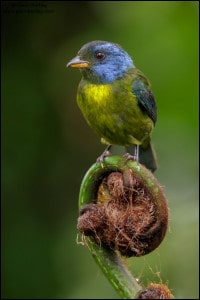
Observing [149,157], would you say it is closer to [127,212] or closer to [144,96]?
[144,96]

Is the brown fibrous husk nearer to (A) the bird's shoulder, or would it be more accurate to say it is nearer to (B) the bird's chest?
(B) the bird's chest

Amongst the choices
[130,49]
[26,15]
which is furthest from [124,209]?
[26,15]

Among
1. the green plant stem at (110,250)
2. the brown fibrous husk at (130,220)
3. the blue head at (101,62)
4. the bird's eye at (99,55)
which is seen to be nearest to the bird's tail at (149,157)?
the blue head at (101,62)

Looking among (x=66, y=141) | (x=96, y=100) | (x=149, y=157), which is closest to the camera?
(x=96, y=100)

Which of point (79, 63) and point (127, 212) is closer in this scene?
point (127, 212)

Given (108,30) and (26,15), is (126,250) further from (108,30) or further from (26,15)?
(26,15)

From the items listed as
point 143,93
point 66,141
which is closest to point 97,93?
point 143,93
